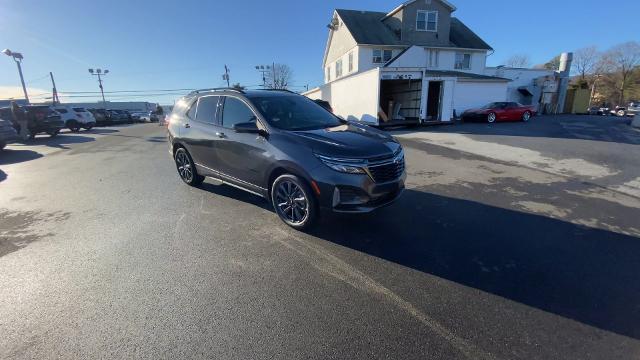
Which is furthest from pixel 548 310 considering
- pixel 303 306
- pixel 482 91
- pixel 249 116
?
pixel 482 91

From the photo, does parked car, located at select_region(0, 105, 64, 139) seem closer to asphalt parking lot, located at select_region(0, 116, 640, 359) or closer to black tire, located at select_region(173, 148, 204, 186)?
asphalt parking lot, located at select_region(0, 116, 640, 359)

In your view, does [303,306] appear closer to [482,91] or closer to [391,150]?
[391,150]

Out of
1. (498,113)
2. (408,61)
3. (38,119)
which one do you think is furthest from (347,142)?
(408,61)

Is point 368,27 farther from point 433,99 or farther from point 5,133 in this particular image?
point 5,133

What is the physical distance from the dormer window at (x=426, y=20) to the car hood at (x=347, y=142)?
27167 millimetres

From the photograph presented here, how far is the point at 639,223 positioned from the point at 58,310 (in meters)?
7.22

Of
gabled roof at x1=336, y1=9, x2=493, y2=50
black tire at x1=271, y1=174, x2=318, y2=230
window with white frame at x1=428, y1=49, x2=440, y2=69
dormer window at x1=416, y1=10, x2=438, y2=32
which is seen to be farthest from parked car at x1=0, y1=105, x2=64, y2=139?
window with white frame at x1=428, y1=49, x2=440, y2=69

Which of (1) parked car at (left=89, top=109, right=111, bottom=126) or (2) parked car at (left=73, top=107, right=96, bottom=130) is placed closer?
(2) parked car at (left=73, top=107, right=96, bottom=130)

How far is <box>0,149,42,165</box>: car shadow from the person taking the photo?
1009 cm

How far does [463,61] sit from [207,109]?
29443 mm

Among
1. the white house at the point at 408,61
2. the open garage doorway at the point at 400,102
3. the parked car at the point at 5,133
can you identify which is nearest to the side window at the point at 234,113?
the parked car at the point at 5,133

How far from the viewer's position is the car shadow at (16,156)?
10089mm

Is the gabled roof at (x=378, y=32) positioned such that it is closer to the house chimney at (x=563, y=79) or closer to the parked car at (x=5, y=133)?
the house chimney at (x=563, y=79)

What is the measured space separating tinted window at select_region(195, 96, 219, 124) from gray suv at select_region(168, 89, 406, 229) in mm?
19
